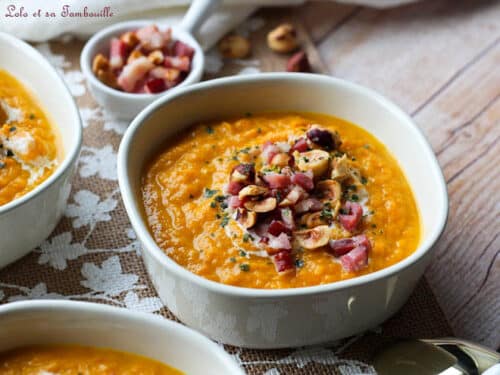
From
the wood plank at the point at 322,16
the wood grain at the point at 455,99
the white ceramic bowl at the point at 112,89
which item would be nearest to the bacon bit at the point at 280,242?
the wood grain at the point at 455,99

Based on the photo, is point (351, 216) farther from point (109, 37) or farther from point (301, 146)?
point (109, 37)

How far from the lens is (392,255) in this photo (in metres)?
2.65

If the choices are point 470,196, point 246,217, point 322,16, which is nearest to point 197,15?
point 322,16

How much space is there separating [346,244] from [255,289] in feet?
1.33

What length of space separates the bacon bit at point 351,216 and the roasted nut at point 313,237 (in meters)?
0.07

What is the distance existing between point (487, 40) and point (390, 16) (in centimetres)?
51

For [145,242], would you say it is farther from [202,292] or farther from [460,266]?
[460,266]

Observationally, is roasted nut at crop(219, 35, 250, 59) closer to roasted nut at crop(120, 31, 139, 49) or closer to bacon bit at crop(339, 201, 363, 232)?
roasted nut at crop(120, 31, 139, 49)

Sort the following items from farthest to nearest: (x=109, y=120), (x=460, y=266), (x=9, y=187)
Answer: (x=109, y=120) < (x=460, y=266) < (x=9, y=187)

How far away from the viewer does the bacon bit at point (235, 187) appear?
2.75 meters

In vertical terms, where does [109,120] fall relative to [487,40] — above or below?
below

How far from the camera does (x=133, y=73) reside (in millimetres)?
3400

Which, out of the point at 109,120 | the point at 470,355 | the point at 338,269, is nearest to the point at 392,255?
the point at 338,269

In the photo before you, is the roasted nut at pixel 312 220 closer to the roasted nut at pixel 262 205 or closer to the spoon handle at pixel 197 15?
the roasted nut at pixel 262 205
